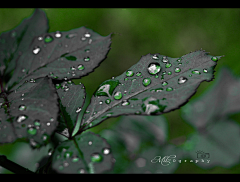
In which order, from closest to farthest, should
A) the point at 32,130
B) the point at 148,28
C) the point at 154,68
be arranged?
1. the point at 32,130
2. the point at 154,68
3. the point at 148,28

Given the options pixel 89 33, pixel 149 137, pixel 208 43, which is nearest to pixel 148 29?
pixel 208 43

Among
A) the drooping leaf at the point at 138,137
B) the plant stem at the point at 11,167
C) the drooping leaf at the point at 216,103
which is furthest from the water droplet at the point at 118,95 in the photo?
the drooping leaf at the point at 216,103

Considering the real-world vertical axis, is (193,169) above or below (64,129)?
below

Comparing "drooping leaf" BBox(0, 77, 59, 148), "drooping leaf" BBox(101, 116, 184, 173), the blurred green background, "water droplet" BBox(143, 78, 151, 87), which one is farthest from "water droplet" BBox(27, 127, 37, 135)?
the blurred green background

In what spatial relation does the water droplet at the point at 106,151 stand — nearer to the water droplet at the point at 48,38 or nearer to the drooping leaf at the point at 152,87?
the drooping leaf at the point at 152,87

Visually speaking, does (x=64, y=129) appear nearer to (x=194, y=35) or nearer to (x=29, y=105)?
(x=29, y=105)

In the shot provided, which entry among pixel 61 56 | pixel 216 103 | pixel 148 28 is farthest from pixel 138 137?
pixel 148 28

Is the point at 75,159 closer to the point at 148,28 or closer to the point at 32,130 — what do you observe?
the point at 32,130
